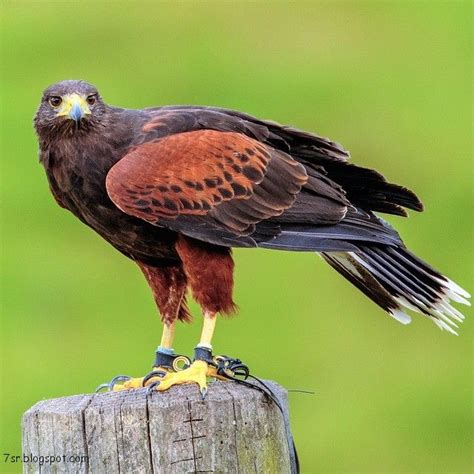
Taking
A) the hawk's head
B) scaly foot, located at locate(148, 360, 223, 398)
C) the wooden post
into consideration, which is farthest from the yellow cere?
the wooden post

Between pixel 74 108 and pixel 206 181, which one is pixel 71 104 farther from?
pixel 206 181

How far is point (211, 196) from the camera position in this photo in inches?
349

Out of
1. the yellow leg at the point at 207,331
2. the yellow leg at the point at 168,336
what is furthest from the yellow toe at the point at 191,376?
the yellow leg at the point at 168,336

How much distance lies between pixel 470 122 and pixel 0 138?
585 cm

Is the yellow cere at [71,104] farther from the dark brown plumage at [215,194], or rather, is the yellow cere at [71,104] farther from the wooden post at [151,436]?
the wooden post at [151,436]

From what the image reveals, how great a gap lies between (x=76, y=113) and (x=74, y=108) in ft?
0.12

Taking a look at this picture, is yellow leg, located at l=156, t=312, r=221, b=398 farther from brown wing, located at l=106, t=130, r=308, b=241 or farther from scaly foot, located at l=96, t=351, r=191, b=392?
brown wing, located at l=106, t=130, r=308, b=241

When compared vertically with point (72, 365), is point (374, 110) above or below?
Result: above

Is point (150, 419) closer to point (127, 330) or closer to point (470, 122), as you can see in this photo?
point (127, 330)

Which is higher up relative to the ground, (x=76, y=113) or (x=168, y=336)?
(x=76, y=113)

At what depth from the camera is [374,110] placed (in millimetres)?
19531

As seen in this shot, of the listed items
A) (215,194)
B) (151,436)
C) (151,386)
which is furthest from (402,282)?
(151,436)

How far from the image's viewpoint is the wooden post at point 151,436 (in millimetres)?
7023

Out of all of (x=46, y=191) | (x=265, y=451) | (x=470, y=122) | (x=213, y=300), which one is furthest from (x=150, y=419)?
(x=470, y=122)
